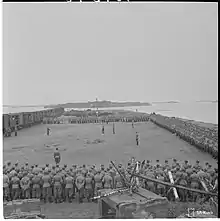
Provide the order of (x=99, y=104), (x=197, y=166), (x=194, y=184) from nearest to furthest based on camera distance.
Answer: (x=194, y=184), (x=197, y=166), (x=99, y=104)

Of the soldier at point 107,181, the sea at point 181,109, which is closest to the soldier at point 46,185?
the soldier at point 107,181

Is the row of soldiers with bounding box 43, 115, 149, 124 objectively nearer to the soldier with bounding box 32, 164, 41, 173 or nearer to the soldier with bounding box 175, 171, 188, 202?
the soldier with bounding box 32, 164, 41, 173

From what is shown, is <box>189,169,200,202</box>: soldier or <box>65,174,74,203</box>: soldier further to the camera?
<box>65,174,74,203</box>: soldier

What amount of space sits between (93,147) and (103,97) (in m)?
0.37

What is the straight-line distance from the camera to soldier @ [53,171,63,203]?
2.06 meters

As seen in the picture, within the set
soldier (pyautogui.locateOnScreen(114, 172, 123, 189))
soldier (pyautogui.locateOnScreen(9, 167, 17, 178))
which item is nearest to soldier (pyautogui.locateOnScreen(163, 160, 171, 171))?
soldier (pyautogui.locateOnScreen(114, 172, 123, 189))

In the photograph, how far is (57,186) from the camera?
6.84ft

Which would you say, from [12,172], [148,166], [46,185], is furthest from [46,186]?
[148,166]

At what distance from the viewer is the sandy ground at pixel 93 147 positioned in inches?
84.4

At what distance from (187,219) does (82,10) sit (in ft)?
5.13

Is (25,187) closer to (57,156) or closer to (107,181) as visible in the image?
(57,156)

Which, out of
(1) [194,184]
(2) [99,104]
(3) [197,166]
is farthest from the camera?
(2) [99,104]

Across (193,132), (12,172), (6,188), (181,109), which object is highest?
(181,109)

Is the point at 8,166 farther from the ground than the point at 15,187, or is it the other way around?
the point at 8,166
